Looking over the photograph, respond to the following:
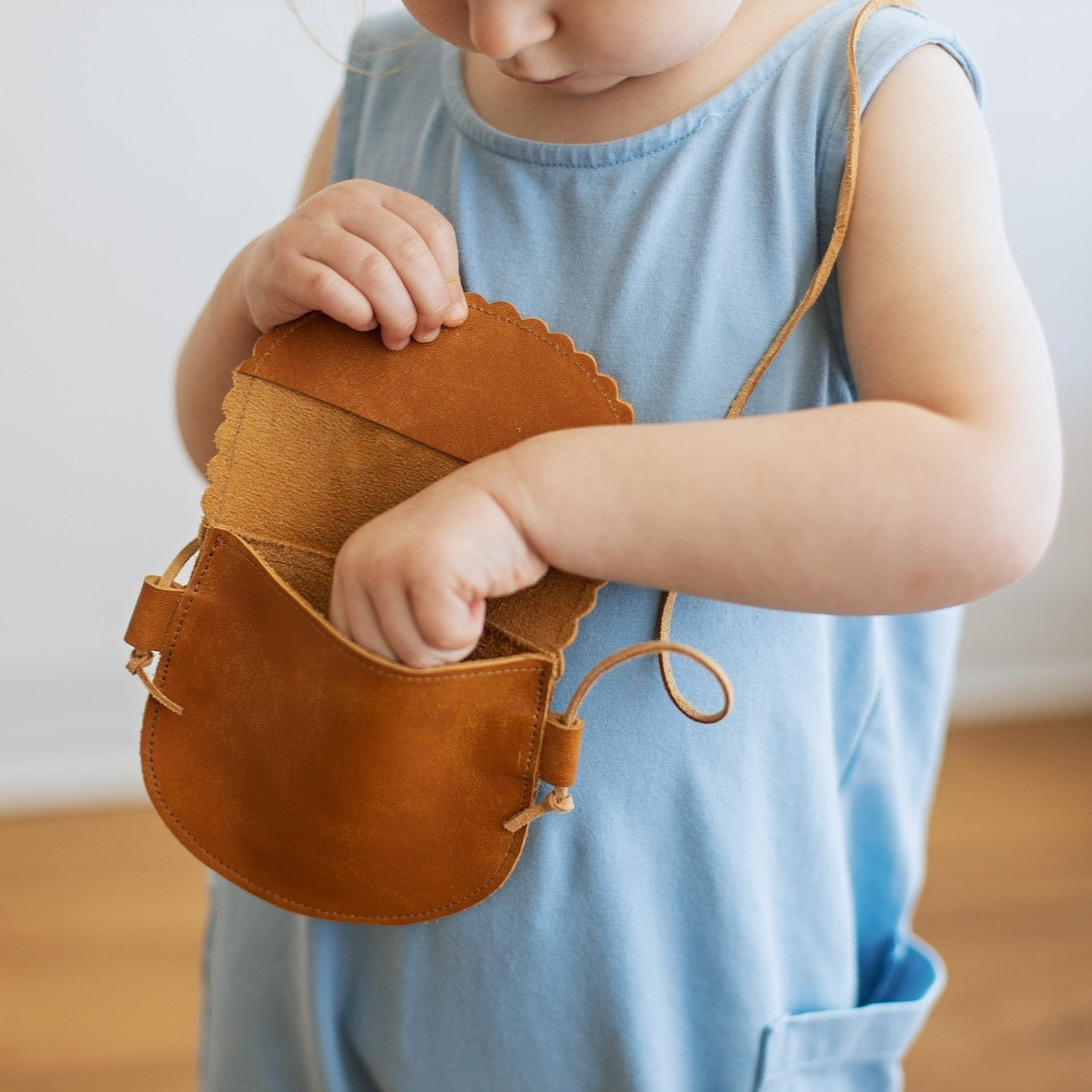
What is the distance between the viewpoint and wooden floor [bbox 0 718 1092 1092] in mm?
1065

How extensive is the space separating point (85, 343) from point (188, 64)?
1.00ft

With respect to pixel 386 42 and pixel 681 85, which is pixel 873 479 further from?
pixel 386 42

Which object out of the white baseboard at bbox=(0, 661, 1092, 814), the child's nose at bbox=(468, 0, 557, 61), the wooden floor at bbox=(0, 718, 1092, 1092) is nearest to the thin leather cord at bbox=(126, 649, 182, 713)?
the child's nose at bbox=(468, 0, 557, 61)

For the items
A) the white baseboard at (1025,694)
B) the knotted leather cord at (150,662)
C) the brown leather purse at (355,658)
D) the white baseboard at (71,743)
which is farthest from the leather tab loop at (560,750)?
the white baseboard at (1025,694)

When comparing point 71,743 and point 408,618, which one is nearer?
point 408,618

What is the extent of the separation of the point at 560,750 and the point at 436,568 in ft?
0.32

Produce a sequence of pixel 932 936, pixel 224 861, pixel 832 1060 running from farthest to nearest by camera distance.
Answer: pixel 932 936 → pixel 832 1060 → pixel 224 861

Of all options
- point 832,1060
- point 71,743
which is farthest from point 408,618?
point 71,743

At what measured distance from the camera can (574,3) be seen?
449 mm

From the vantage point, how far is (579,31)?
1.51 ft

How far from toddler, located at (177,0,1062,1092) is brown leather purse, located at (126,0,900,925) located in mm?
19

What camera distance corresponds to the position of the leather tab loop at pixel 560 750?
1.52 feet

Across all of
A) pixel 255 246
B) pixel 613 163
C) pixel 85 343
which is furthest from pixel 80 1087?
pixel 613 163

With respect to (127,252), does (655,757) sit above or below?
below
